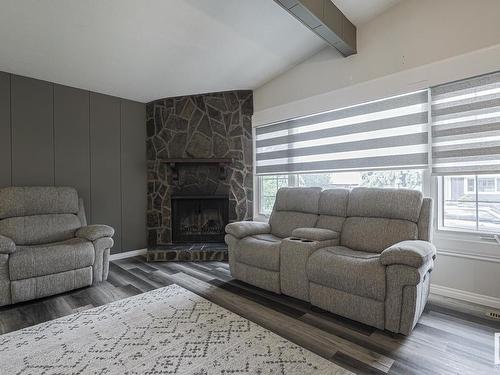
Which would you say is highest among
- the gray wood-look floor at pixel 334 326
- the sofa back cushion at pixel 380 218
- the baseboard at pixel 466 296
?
the sofa back cushion at pixel 380 218

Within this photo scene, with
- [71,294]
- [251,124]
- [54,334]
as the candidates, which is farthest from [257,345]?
[251,124]

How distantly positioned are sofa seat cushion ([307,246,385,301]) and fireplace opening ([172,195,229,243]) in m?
2.40

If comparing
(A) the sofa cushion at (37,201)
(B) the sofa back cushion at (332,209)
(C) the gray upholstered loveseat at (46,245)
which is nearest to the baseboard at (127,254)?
(C) the gray upholstered loveseat at (46,245)

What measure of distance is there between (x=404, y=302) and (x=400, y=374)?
1.66ft

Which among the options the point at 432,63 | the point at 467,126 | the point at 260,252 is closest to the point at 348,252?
the point at 260,252

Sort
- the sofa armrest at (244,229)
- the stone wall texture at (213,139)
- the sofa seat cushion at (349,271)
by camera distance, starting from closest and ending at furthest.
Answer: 1. the sofa seat cushion at (349,271)
2. the sofa armrest at (244,229)
3. the stone wall texture at (213,139)

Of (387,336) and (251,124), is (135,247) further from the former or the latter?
(387,336)

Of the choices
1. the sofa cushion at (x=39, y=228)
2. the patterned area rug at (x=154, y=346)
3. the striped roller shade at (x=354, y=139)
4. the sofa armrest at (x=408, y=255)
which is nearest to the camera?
the patterned area rug at (x=154, y=346)

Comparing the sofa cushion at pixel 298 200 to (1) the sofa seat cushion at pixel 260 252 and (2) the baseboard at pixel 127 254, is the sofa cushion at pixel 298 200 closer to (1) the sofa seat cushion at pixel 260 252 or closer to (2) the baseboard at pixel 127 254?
(1) the sofa seat cushion at pixel 260 252

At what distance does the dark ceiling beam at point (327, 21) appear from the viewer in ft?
8.35

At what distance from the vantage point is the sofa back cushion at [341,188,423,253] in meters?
2.61

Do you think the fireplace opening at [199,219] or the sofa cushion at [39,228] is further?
the fireplace opening at [199,219]

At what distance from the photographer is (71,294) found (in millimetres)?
2988

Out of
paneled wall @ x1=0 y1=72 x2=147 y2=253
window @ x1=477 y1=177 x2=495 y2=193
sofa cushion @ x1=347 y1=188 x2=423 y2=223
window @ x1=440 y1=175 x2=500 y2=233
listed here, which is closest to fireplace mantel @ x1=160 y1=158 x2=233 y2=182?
paneled wall @ x1=0 y1=72 x2=147 y2=253
